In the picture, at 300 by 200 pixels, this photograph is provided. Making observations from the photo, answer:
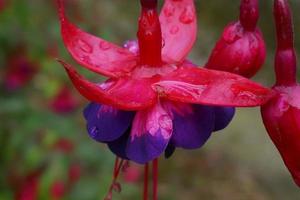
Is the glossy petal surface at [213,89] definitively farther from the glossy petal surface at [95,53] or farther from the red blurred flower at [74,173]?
the red blurred flower at [74,173]

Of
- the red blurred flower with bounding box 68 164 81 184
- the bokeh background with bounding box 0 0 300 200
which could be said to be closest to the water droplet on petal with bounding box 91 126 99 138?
the bokeh background with bounding box 0 0 300 200

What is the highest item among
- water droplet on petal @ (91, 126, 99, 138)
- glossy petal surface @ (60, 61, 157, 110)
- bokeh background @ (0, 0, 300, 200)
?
glossy petal surface @ (60, 61, 157, 110)

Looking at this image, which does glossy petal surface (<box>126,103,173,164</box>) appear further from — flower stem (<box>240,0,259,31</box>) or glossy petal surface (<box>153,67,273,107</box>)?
flower stem (<box>240,0,259,31</box>)

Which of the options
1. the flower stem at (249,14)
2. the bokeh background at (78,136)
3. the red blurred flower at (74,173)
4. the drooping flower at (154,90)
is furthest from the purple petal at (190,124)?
the red blurred flower at (74,173)

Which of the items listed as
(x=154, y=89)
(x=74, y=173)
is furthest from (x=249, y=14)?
(x=74, y=173)

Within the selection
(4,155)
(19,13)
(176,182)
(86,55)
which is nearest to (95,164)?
(4,155)
